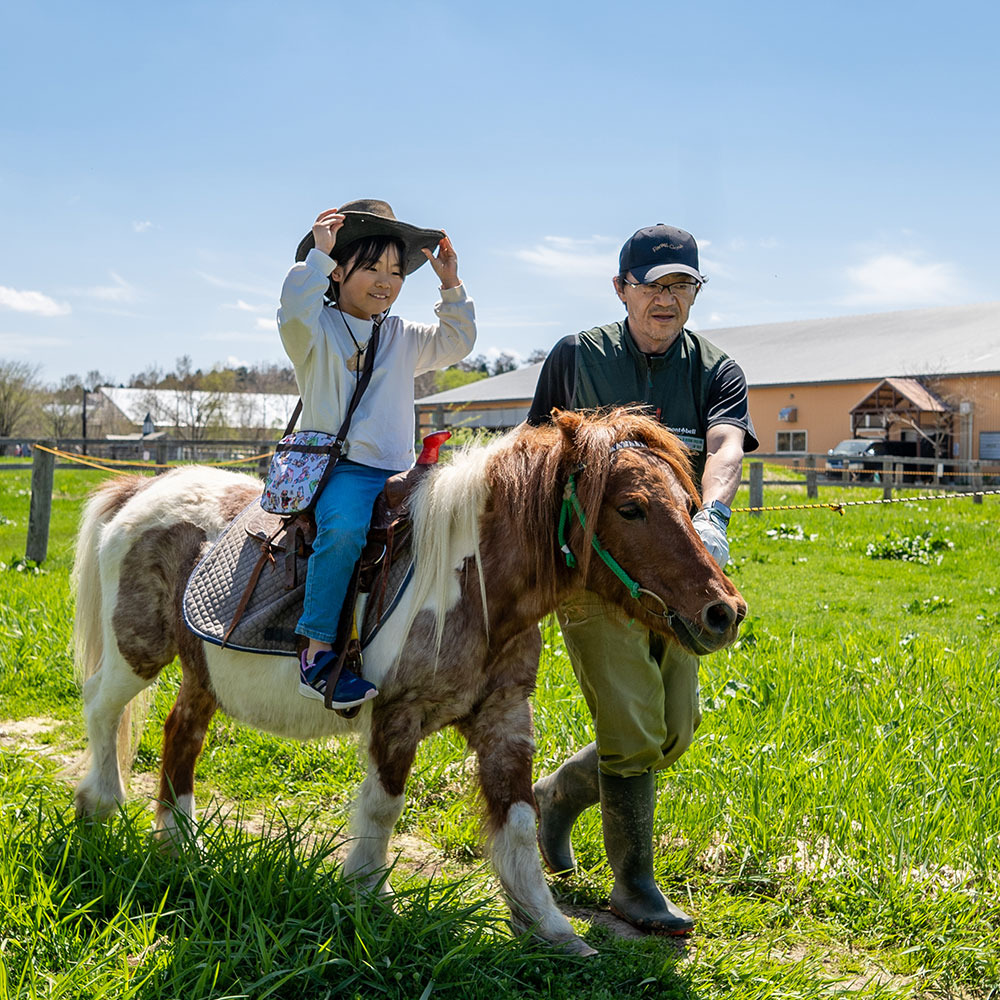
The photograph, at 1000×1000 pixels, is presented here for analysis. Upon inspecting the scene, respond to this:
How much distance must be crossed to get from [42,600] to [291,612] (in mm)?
5088

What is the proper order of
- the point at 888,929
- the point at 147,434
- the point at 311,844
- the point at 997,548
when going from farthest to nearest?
the point at 147,434 < the point at 997,548 < the point at 311,844 < the point at 888,929

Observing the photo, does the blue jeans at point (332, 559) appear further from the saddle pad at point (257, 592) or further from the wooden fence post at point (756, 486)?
the wooden fence post at point (756, 486)

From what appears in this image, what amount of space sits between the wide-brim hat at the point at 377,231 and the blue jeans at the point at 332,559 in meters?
0.92

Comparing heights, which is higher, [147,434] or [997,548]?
[147,434]

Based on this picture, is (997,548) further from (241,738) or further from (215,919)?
(215,919)

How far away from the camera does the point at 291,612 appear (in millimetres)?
3150

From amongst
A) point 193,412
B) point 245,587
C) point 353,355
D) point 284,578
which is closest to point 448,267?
point 353,355

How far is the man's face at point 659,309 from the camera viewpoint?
3.37 m

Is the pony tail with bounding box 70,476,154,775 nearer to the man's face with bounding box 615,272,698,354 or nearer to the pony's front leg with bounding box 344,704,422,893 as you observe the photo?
the pony's front leg with bounding box 344,704,422,893

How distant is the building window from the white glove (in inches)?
1459

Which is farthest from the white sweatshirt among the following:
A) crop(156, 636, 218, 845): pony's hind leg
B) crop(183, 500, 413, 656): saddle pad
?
crop(156, 636, 218, 845): pony's hind leg

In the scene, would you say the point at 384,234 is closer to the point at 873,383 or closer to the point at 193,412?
the point at 873,383

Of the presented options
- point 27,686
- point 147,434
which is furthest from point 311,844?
point 147,434

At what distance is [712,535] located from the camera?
2801mm
